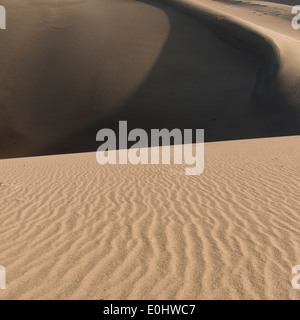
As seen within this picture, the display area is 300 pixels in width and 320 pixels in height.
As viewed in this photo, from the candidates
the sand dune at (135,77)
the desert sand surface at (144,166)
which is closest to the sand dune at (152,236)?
the desert sand surface at (144,166)

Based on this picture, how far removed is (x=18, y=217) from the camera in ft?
19.0

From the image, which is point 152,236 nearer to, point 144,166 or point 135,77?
point 144,166

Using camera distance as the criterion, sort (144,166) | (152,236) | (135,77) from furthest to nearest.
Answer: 1. (135,77)
2. (144,166)
3. (152,236)

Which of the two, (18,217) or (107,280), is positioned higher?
(18,217)

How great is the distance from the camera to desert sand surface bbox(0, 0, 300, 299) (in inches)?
154

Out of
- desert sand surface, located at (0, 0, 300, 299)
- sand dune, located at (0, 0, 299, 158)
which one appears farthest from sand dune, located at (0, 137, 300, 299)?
sand dune, located at (0, 0, 299, 158)

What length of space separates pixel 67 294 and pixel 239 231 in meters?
2.54

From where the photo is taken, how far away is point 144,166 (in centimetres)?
1055

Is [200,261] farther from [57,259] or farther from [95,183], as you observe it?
[95,183]

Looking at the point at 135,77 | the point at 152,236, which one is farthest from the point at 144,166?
the point at 135,77

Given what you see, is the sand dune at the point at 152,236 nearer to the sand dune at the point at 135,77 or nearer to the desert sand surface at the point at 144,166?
the desert sand surface at the point at 144,166

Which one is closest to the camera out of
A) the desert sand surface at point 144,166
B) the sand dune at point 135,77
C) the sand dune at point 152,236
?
the sand dune at point 152,236

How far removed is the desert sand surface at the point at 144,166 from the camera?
390 cm
